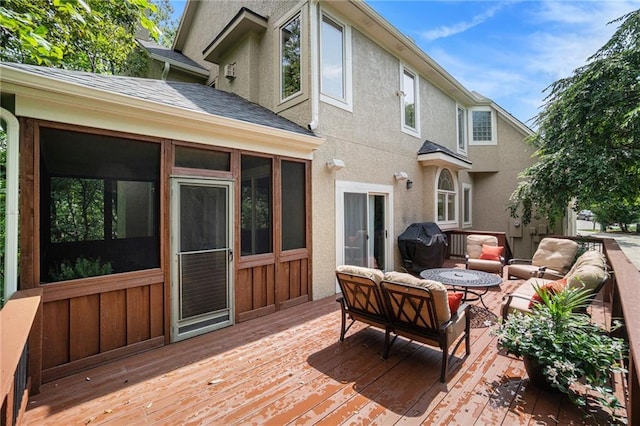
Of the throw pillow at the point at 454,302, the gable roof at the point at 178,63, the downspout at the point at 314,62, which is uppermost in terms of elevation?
the gable roof at the point at 178,63

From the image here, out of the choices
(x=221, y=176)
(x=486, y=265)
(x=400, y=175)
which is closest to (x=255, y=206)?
(x=221, y=176)

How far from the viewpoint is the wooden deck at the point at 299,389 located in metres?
2.52

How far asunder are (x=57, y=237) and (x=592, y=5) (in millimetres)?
11468

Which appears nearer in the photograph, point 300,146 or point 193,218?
point 193,218

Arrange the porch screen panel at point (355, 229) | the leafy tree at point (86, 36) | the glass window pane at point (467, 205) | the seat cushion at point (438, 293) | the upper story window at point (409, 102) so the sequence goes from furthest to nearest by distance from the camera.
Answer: the glass window pane at point (467, 205) → the upper story window at point (409, 102) → the porch screen panel at point (355, 229) → the leafy tree at point (86, 36) → the seat cushion at point (438, 293)

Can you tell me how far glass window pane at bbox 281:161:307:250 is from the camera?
5418 millimetres

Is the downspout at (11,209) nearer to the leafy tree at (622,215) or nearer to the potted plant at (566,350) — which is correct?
the potted plant at (566,350)

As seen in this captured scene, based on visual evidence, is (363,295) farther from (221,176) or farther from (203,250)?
(221,176)

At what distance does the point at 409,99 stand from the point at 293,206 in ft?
18.6

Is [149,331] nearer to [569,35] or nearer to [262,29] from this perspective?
[262,29]

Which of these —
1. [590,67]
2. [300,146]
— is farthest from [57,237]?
[590,67]

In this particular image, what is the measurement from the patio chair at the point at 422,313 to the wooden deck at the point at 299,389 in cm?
37

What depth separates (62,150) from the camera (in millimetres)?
3369

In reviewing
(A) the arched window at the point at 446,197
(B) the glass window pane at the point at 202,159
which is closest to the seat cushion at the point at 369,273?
(B) the glass window pane at the point at 202,159
